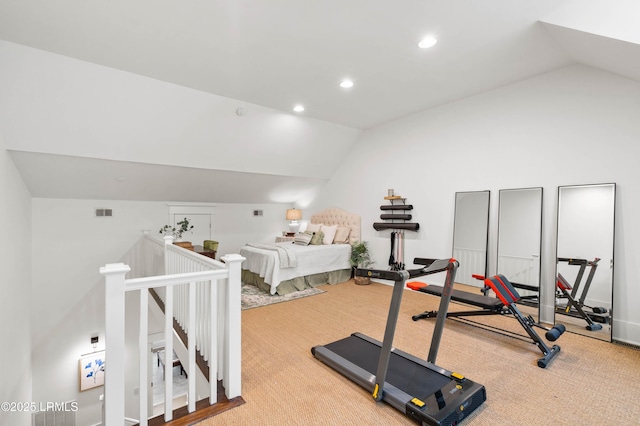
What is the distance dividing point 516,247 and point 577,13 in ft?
8.30

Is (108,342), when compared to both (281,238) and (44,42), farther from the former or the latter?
(281,238)

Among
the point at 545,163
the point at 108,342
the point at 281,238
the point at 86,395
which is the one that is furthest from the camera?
the point at 281,238

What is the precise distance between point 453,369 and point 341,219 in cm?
406

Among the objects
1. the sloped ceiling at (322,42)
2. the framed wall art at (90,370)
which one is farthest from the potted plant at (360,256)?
the framed wall art at (90,370)

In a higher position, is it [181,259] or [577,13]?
[577,13]

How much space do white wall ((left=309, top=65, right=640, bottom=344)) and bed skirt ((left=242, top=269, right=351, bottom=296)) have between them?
768 mm

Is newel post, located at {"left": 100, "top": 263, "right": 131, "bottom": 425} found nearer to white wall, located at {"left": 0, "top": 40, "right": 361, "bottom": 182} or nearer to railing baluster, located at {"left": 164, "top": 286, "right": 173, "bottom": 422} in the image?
railing baluster, located at {"left": 164, "top": 286, "right": 173, "bottom": 422}

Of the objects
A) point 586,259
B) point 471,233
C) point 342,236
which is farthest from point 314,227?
point 586,259

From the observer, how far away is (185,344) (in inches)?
114

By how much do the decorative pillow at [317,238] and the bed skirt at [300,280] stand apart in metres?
0.67

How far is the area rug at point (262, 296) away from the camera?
431cm

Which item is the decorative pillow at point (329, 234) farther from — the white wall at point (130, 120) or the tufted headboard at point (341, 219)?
A: the white wall at point (130, 120)

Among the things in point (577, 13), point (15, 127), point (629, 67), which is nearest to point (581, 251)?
point (629, 67)

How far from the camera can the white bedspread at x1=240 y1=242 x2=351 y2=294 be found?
15.6ft
